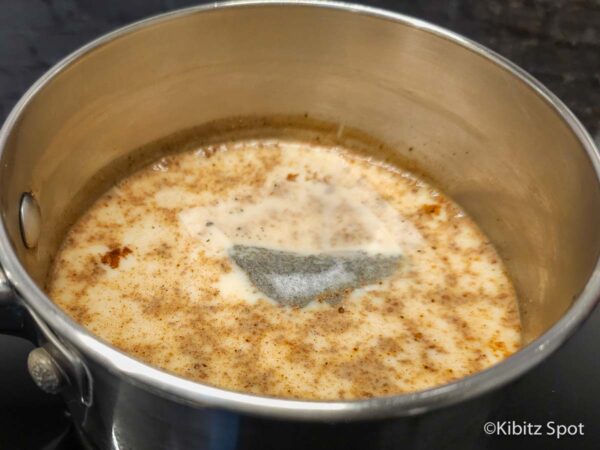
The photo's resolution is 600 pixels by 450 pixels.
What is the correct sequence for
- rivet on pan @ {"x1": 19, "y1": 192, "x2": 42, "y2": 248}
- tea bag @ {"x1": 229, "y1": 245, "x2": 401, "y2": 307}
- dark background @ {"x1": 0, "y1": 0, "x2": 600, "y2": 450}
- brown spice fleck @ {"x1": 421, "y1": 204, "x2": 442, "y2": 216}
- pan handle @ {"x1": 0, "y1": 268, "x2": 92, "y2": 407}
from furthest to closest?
dark background @ {"x1": 0, "y1": 0, "x2": 600, "y2": 450} < brown spice fleck @ {"x1": 421, "y1": 204, "x2": 442, "y2": 216} < tea bag @ {"x1": 229, "y1": 245, "x2": 401, "y2": 307} < rivet on pan @ {"x1": 19, "y1": 192, "x2": 42, "y2": 248} < pan handle @ {"x1": 0, "y1": 268, "x2": 92, "y2": 407}

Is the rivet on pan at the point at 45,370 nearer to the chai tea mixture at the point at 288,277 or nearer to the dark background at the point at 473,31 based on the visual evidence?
the chai tea mixture at the point at 288,277

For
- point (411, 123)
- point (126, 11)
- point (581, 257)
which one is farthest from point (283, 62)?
point (581, 257)

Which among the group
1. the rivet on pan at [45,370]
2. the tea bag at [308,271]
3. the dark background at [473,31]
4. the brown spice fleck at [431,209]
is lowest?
the rivet on pan at [45,370]

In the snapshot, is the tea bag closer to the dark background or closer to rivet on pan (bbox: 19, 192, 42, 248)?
rivet on pan (bbox: 19, 192, 42, 248)

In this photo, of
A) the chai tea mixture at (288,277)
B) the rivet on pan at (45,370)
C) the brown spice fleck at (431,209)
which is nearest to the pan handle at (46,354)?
the rivet on pan at (45,370)

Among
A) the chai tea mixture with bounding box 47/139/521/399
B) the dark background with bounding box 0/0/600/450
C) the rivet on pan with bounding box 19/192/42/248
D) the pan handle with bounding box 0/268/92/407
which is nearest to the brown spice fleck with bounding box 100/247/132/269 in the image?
the chai tea mixture with bounding box 47/139/521/399

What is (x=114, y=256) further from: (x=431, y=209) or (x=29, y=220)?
(x=431, y=209)

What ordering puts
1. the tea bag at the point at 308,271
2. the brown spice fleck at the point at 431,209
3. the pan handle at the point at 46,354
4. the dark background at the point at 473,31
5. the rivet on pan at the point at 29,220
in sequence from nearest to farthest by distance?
the pan handle at the point at 46,354, the rivet on pan at the point at 29,220, the tea bag at the point at 308,271, the brown spice fleck at the point at 431,209, the dark background at the point at 473,31
